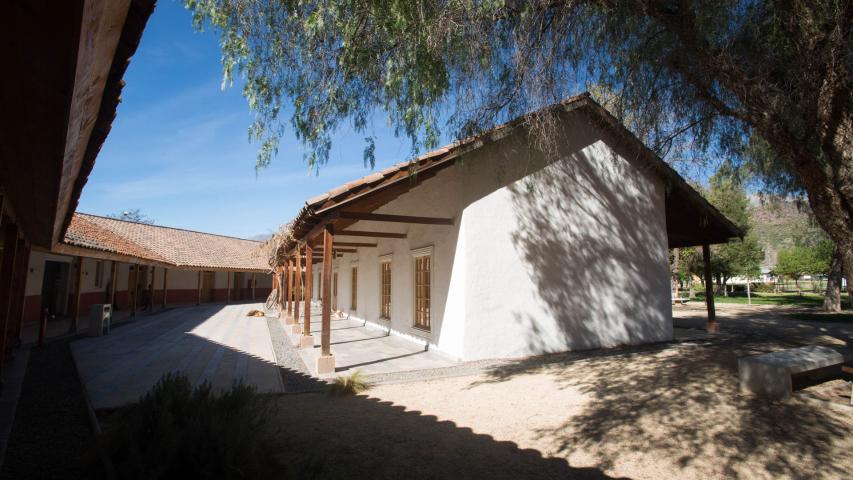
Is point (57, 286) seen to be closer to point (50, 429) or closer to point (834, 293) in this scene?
point (50, 429)

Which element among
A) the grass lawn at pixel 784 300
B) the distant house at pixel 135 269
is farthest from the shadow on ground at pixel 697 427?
the grass lawn at pixel 784 300

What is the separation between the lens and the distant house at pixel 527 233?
7.07m

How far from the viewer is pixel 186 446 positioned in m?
2.31

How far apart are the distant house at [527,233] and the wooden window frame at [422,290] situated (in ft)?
0.11

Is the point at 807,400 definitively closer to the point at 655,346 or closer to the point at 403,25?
the point at 655,346

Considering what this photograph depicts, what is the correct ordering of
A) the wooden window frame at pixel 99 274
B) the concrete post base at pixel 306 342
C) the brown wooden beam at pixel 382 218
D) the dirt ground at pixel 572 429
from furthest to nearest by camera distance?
the wooden window frame at pixel 99 274
the concrete post base at pixel 306 342
the brown wooden beam at pixel 382 218
the dirt ground at pixel 572 429

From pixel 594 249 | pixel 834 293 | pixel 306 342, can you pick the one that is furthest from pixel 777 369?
pixel 834 293

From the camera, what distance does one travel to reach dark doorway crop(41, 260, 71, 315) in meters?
14.5

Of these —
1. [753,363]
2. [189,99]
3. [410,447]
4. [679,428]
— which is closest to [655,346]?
[753,363]

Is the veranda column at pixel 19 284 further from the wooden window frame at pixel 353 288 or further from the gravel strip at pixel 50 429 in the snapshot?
the wooden window frame at pixel 353 288

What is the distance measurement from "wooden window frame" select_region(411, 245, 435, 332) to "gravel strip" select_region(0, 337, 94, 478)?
5283 millimetres

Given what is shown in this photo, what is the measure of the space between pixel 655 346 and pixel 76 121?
8.87 m

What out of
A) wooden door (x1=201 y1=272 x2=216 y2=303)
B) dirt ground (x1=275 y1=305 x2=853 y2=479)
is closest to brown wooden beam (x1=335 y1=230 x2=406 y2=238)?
dirt ground (x1=275 y1=305 x2=853 y2=479)

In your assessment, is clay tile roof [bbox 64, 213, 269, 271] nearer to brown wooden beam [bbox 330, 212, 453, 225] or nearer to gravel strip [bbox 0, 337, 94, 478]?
gravel strip [bbox 0, 337, 94, 478]
